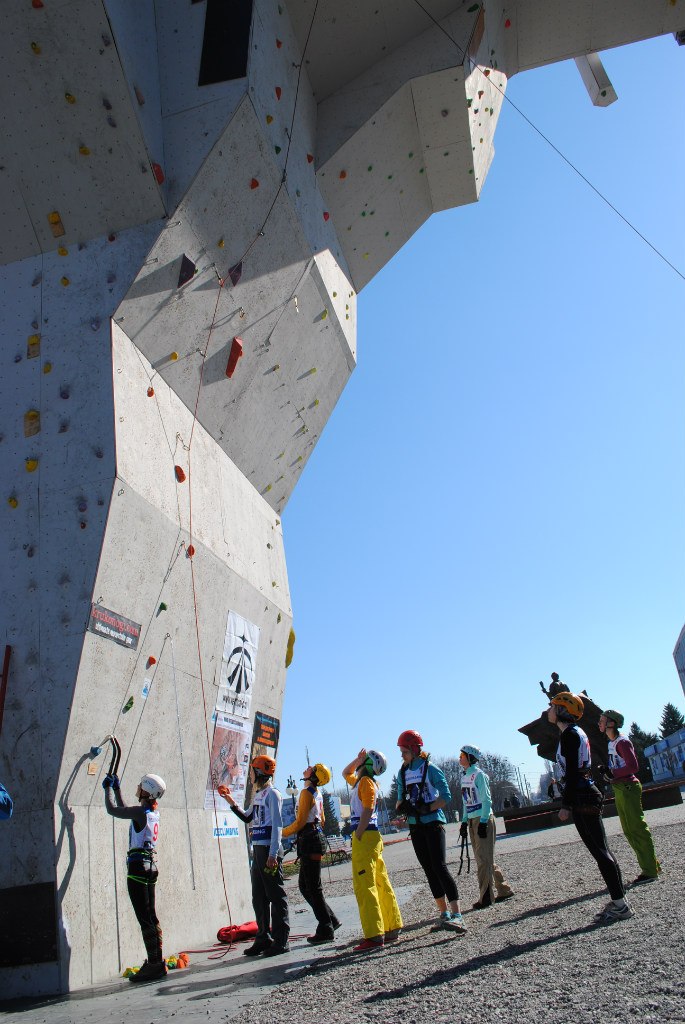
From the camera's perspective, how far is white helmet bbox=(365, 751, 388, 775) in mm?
6375

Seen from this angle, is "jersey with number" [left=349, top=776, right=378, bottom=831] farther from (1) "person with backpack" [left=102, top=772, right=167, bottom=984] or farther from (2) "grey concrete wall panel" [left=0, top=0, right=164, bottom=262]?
(2) "grey concrete wall panel" [left=0, top=0, right=164, bottom=262]

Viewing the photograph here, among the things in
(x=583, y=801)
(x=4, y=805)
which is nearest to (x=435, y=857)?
(x=583, y=801)

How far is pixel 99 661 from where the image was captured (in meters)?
6.49

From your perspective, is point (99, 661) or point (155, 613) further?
point (155, 613)

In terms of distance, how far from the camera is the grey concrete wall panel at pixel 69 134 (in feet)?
22.7

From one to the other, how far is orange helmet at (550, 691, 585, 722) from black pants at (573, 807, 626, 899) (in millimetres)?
693

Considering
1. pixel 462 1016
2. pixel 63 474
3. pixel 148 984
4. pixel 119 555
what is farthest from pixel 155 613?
pixel 462 1016

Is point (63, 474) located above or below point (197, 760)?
above

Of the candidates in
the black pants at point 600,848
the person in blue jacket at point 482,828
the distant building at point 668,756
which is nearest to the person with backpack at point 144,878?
the person in blue jacket at point 482,828

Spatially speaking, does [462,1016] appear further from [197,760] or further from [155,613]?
[197,760]

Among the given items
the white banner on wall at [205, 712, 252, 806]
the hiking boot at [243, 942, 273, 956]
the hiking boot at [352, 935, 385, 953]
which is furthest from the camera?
the white banner on wall at [205, 712, 252, 806]

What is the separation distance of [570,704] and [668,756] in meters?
56.3

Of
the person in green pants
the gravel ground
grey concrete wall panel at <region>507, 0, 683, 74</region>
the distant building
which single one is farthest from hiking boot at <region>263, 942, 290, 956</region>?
the distant building

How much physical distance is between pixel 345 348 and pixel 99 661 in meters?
6.36
